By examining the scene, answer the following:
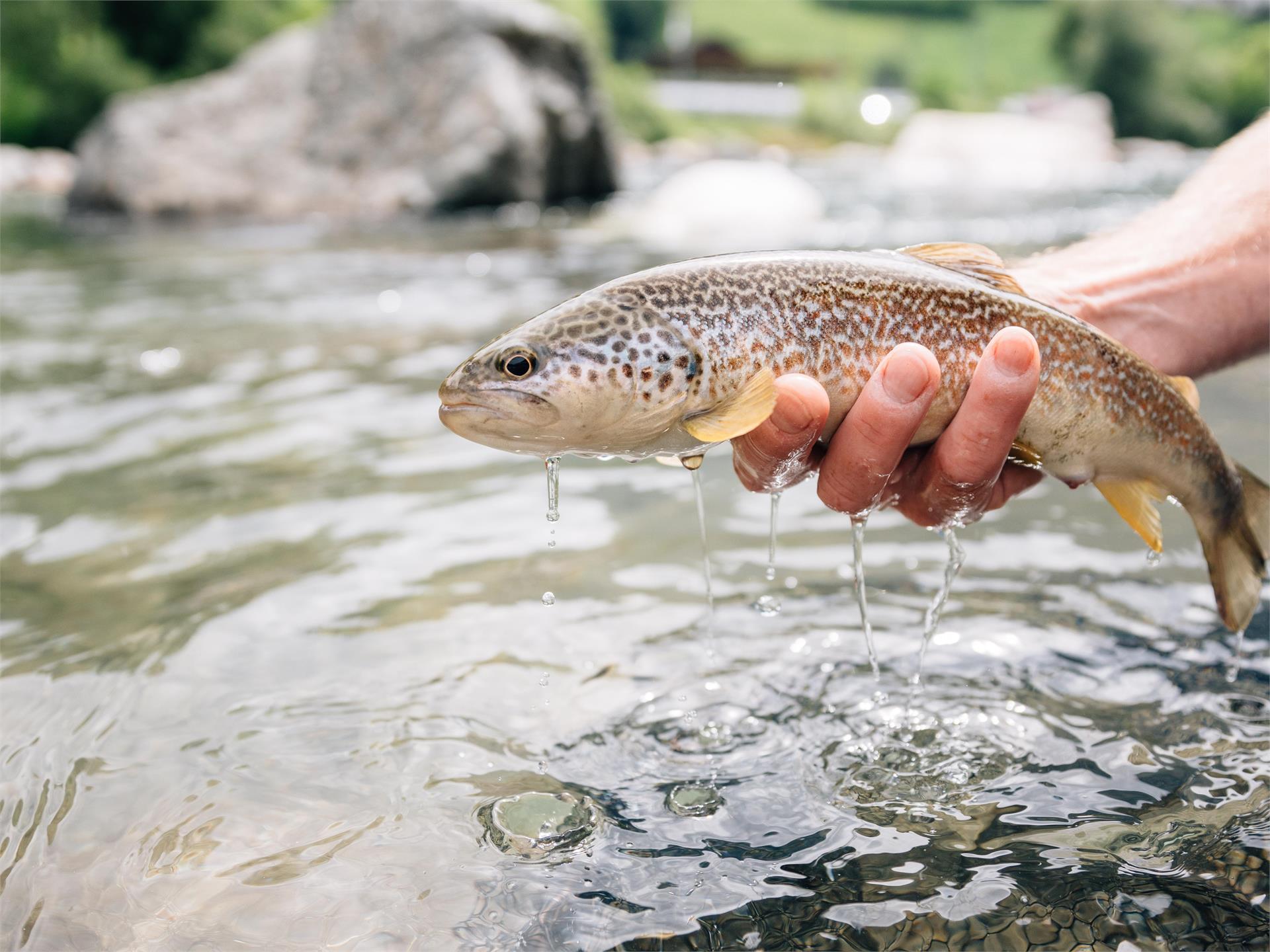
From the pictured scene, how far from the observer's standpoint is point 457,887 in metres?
2.48

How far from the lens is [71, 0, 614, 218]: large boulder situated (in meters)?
20.3

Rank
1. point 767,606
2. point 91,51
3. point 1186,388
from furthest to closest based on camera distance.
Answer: point 91,51 → point 767,606 → point 1186,388

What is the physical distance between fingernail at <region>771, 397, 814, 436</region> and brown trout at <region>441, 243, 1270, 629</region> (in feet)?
0.27

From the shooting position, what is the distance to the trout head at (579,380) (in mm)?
2539

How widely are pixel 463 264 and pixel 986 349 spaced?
11733 millimetres

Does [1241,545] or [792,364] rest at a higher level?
[792,364]

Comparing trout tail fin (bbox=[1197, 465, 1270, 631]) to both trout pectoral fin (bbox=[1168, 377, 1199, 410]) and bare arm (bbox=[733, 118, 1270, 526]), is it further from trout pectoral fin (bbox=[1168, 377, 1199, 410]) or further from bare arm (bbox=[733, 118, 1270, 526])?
bare arm (bbox=[733, 118, 1270, 526])

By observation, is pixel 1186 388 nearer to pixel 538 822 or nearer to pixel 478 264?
pixel 538 822

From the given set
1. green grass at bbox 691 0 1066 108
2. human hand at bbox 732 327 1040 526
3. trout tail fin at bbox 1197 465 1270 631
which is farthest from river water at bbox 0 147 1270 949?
green grass at bbox 691 0 1066 108

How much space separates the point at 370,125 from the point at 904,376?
2060cm

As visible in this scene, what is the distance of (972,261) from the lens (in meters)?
2.97

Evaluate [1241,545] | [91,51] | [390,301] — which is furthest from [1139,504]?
[91,51]

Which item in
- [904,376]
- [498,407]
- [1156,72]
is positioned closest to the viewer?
[498,407]

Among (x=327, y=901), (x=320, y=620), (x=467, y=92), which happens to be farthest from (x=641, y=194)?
(x=327, y=901)
